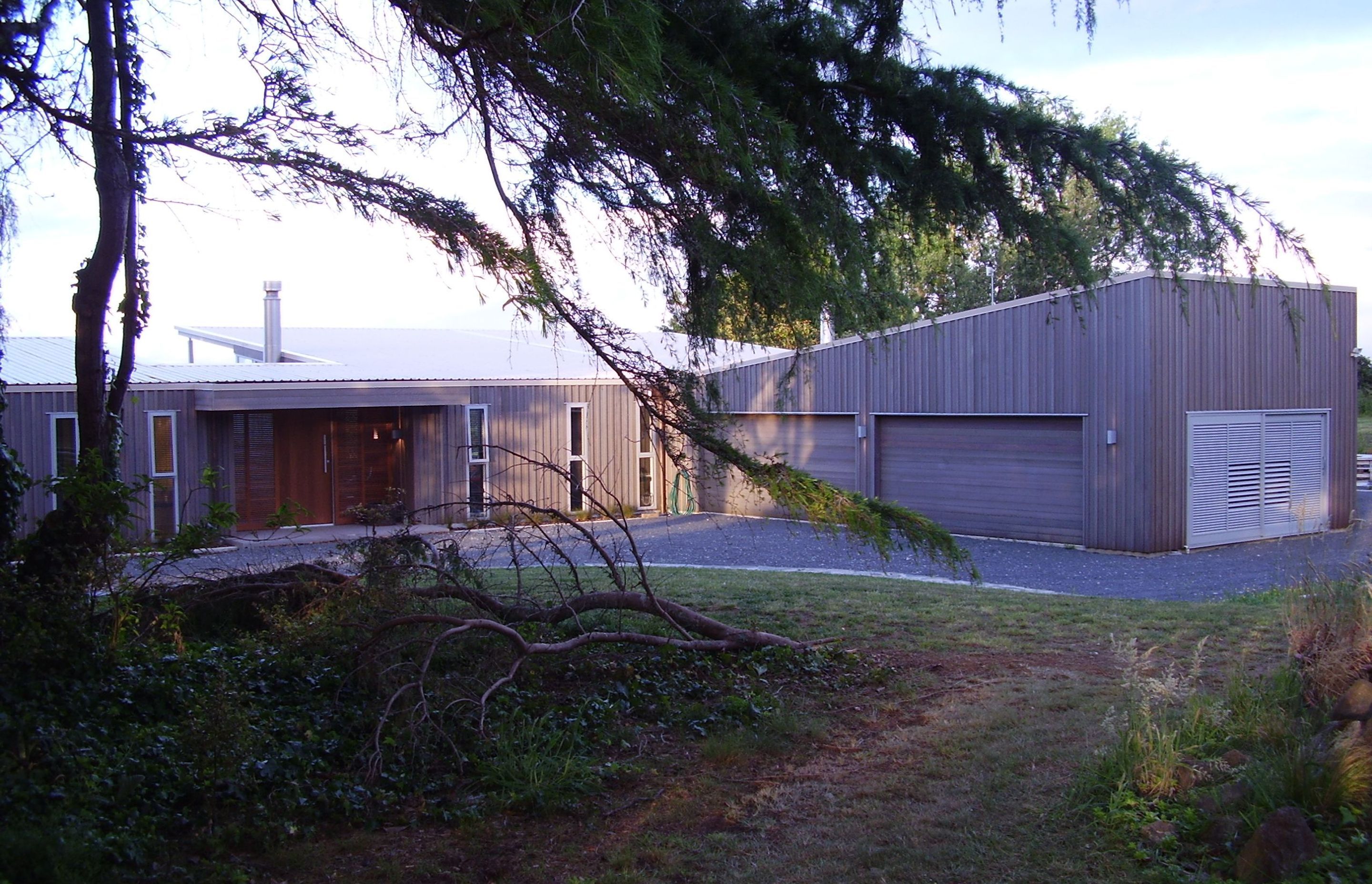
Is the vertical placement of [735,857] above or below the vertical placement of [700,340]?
below

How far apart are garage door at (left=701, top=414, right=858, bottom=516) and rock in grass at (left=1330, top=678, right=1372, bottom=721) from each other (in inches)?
559

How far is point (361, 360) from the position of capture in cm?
2088

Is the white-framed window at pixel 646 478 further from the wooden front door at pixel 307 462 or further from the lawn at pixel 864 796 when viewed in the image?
the lawn at pixel 864 796

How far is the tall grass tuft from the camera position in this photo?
4941 mm

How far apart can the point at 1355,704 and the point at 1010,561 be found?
10.5m

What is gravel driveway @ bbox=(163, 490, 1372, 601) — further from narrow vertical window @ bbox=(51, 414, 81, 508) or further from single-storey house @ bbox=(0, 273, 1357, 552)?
narrow vertical window @ bbox=(51, 414, 81, 508)

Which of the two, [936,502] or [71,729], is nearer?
[71,729]

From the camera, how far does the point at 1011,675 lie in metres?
7.13

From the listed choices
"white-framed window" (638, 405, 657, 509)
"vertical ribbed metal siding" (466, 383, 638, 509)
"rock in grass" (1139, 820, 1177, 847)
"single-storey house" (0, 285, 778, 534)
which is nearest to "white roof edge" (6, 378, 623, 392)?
"single-storey house" (0, 285, 778, 534)

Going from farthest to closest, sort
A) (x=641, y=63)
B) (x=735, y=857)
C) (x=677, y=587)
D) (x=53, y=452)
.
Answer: (x=53, y=452) < (x=677, y=587) < (x=641, y=63) < (x=735, y=857)

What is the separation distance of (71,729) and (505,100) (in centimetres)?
421

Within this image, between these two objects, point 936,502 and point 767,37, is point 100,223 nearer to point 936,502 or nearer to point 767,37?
point 767,37

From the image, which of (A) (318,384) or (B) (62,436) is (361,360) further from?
(B) (62,436)

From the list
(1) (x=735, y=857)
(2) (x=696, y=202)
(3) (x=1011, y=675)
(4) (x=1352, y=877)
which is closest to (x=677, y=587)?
(3) (x=1011, y=675)
